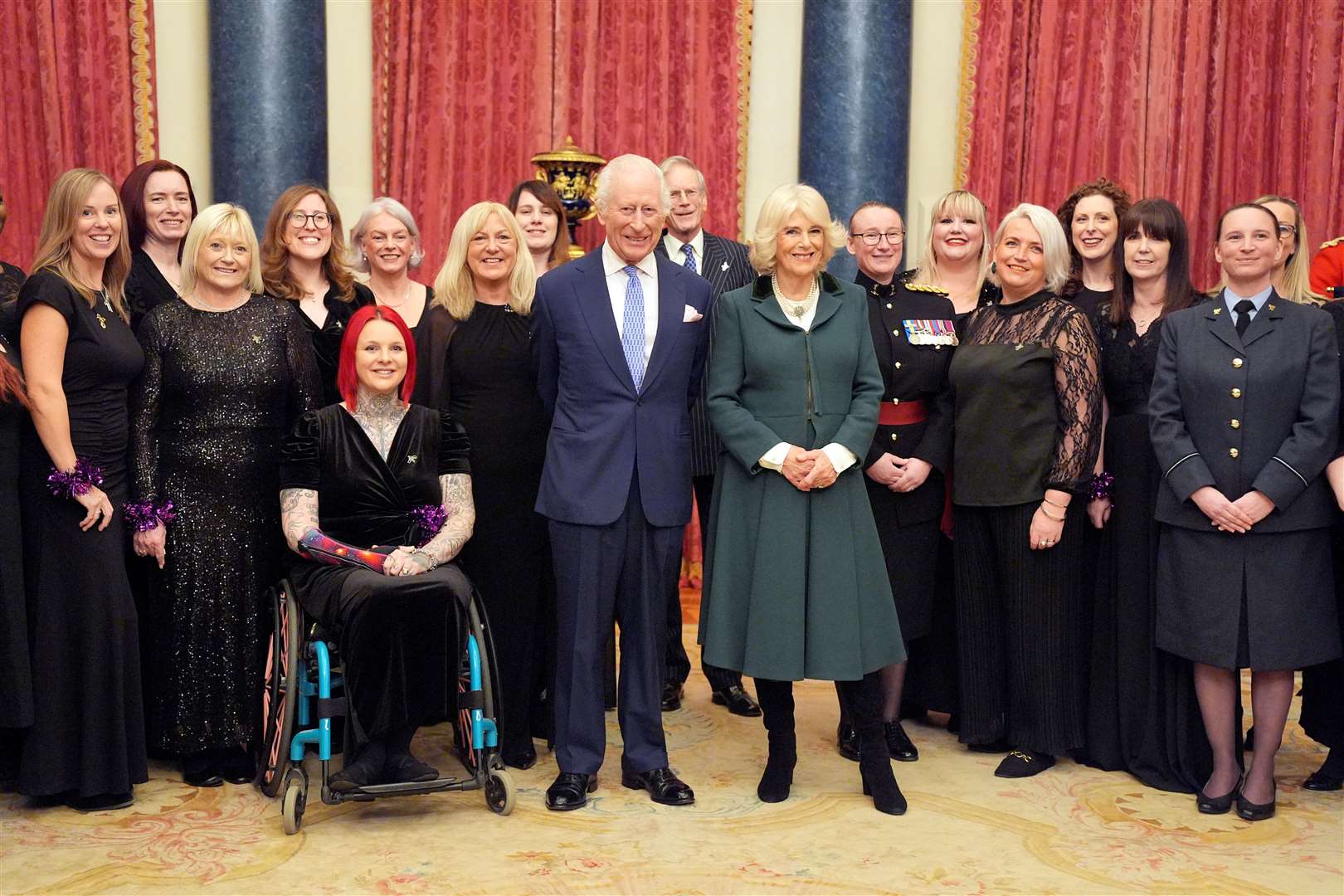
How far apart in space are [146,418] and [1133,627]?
9.21 feet

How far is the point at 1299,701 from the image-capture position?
4840 mm

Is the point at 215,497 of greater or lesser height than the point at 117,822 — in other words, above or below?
above

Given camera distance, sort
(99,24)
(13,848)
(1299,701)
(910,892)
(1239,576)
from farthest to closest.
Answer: (99,24)
(1299,701)
(1239,576)
(13,848)
(910,892)

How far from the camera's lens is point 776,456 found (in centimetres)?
339

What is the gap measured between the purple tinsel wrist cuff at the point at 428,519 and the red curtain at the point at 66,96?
359cm

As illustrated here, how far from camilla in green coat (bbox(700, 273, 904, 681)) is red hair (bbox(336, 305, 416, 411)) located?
833 mm

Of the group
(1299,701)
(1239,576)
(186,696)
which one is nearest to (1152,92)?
(1299,701)

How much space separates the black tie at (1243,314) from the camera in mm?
3520

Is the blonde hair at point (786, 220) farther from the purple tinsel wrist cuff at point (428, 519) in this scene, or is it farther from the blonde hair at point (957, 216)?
the purple tinsel wrist cuff at point (428, 519)

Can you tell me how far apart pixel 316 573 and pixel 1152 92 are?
486 centimetres

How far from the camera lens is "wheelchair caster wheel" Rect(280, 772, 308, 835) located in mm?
3285

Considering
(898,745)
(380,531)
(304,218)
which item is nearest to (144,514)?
(380,531)

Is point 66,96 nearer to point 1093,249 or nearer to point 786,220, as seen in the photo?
point 786,220

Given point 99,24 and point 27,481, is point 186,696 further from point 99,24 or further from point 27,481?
point 99,24
